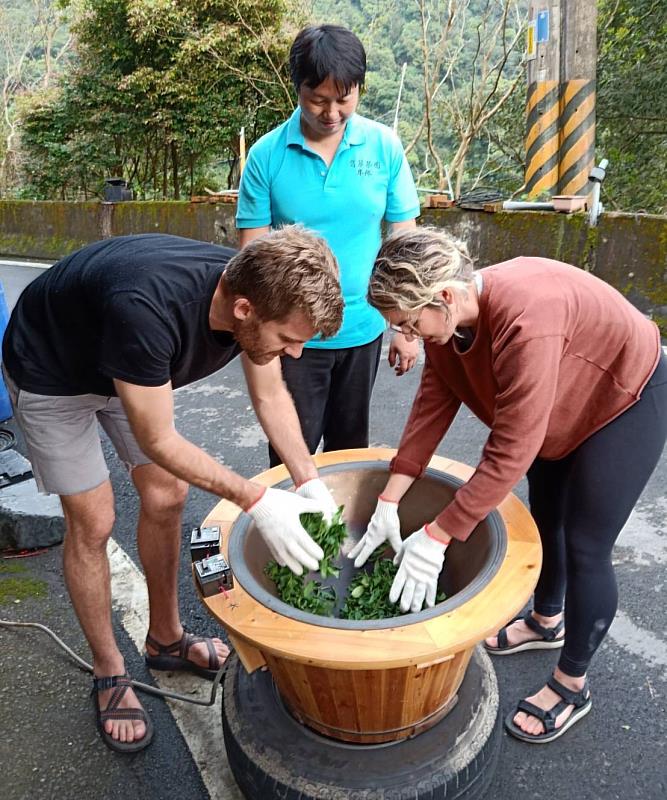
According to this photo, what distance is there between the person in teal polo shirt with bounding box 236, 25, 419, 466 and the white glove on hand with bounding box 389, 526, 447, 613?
2.91 ft

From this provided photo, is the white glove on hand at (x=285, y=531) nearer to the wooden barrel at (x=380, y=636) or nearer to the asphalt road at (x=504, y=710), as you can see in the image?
the wooden barrel at (x=380, y=636)

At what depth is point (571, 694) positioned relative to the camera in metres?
2.08

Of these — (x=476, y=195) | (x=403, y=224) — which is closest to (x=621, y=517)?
(x=403, y=224)

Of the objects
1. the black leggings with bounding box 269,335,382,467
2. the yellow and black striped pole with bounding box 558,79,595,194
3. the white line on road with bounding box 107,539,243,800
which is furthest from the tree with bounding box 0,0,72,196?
the black leggings with bounding box 269,335,382,467

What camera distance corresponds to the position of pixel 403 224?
2580 millimetres

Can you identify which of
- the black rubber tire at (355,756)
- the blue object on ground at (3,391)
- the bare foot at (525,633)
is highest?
the blue object on ground at (3,391)

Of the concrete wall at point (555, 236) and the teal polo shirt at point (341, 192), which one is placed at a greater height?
the teal polo shirt at point (341, 192)

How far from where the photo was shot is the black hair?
7.25 ft

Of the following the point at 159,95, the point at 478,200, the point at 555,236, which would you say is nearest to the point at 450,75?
the point at 159,95

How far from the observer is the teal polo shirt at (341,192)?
2371 mm

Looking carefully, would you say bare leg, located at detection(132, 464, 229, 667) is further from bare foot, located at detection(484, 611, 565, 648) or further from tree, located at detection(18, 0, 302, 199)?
tree, located at detection(18, 0, 302, 199)

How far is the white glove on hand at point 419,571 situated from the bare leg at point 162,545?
0.80 metres

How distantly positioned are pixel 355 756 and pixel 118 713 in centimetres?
85

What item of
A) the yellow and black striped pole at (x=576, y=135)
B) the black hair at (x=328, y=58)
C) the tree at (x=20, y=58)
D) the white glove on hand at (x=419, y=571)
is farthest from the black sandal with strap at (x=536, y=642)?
the tree at (x=20, y=58)
